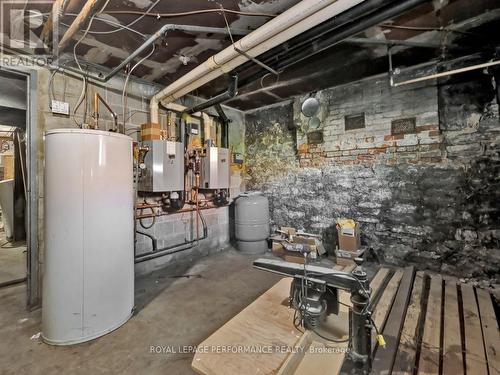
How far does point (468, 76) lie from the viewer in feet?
8.02

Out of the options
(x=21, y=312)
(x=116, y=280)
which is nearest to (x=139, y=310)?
(x=116, y=280)

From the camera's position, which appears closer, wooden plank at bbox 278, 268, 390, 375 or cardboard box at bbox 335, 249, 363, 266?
wooden plank at bbox 278, 268, 390, 375

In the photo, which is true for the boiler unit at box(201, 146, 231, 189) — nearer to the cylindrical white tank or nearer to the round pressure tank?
the round pressure tank

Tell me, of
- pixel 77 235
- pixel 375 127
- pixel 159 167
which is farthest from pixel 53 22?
pixel 375 127

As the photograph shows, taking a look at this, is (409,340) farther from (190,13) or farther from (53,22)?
(53,22)

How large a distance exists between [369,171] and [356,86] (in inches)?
47.6

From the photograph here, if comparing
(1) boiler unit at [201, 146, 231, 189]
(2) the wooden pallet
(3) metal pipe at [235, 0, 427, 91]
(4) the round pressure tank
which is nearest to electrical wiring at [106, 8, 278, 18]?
(3) metal pipe at [235, 0, 427, 91]

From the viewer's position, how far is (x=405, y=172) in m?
2.84

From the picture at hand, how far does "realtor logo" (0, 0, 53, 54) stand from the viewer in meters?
1.67

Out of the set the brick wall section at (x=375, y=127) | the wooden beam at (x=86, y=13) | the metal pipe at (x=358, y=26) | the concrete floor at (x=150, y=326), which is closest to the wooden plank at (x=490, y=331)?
the brick wall section at (x=375, y=127)

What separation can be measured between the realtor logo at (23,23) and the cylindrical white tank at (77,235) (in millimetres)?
968

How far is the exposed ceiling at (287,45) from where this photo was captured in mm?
1773

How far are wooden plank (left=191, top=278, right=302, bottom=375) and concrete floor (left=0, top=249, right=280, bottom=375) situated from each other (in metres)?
0.77

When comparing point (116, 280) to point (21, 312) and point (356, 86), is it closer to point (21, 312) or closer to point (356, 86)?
point (21, 312)
